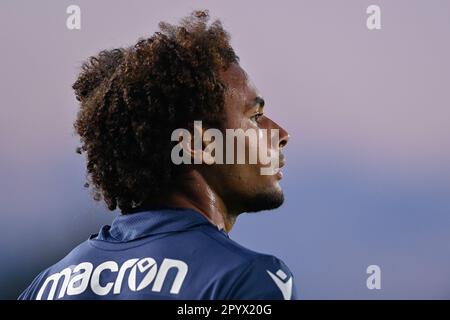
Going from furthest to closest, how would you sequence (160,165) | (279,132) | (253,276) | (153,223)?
1. (279,132)
2. (160,165)
3. (153,223)
4. (253,276)

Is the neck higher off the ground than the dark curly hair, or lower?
lower

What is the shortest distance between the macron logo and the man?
1.6 inches

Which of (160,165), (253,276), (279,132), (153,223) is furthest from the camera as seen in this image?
(279,132)

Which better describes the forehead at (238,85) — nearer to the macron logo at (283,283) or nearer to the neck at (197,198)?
the neck at (197,198)

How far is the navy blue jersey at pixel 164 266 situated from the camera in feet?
5.63

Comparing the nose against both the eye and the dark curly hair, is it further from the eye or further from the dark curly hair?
the dark curly hair

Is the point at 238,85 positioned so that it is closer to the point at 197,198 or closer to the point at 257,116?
the point at 257,116

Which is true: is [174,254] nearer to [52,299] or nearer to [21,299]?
[52,299]

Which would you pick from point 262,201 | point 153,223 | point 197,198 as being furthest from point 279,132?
point 153,223

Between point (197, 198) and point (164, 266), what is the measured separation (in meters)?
0.25

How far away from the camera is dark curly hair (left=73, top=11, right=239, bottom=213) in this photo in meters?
2.05

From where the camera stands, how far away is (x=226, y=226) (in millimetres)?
2094

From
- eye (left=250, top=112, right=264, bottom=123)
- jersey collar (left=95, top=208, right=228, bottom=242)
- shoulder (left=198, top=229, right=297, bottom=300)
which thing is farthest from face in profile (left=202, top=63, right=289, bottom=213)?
shoulder (left=198, top=229, right=297, bottom=300)

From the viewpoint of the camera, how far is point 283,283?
5.70 ft
